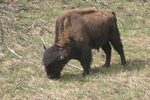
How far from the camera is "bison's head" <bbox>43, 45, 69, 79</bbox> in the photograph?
6.68 meters

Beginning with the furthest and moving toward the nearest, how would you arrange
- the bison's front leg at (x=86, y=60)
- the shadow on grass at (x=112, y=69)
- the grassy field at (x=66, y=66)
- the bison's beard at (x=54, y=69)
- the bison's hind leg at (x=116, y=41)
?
the bison's hind leg at (x=116, y=41)
the bison's front leg at (x=86, y=60)
the shadow on grass at (x=112, y=69)
the bison's beard at (x=54, y=69)
the grassy field at (x=66, y=66)

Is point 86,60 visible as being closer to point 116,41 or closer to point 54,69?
point 54,69

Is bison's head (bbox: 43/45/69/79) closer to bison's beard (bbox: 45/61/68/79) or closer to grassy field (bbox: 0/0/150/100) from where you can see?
bison's beard (bbox: 45/61/68/79)

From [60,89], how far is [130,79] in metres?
1.86

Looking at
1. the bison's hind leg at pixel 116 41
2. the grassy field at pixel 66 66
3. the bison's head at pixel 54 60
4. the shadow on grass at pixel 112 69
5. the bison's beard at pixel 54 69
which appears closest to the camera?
the grassy field at pixel 66 66

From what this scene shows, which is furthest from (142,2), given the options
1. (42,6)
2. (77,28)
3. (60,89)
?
(60,89)

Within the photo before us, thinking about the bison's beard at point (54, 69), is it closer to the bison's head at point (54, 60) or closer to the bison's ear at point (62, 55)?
the bison's head at point (54, 60)

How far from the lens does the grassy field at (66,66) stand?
19.3 feet

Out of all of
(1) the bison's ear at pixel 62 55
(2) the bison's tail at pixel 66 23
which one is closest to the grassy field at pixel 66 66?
(1) the bison's ear at pixel 62 55

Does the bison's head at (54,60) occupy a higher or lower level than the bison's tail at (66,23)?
lower

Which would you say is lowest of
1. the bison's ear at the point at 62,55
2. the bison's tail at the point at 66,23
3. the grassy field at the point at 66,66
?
the grassy field at the point at 66,66

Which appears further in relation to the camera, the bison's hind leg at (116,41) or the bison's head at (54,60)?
the bison's hind leg at (116,41)

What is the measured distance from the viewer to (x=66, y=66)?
7957 millimetres

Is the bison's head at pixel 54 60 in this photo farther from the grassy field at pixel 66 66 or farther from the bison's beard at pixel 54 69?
the grassy field at pixel 66 66
